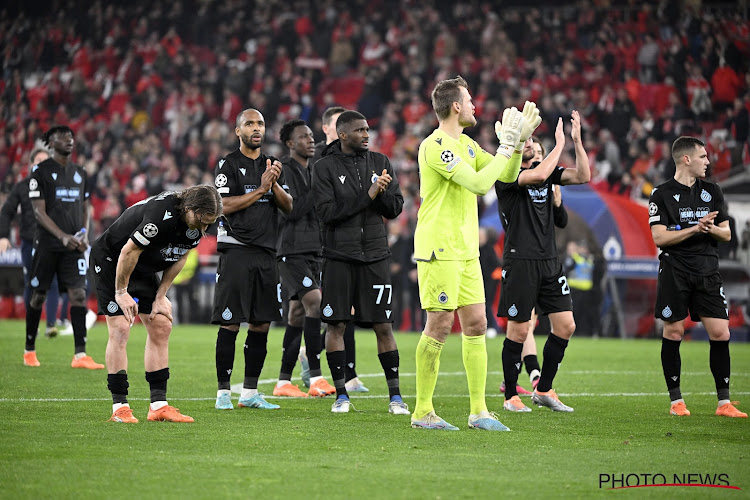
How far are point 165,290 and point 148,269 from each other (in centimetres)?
21

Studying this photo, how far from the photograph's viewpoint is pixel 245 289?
8789mm

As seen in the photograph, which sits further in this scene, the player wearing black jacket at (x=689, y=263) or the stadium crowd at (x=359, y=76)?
the stadium crowd at (x=359, y=76)

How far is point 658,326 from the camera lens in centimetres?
1953

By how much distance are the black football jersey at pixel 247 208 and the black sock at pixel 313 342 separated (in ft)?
4.47

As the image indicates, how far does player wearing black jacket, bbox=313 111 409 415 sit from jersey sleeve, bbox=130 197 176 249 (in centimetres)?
170

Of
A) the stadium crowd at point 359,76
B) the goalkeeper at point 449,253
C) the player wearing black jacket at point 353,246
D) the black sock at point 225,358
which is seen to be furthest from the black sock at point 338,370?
the stadium crowd at point 359,76

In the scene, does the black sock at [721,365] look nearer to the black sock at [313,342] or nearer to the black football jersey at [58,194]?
the black sock at [313,342]

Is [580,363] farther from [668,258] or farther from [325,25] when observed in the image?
[325,25]

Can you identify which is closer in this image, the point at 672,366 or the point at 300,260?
the point at 672,366

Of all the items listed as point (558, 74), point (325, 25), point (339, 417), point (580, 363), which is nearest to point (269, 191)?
point (339, 417)

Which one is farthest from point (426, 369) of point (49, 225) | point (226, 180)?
point (49, 225)

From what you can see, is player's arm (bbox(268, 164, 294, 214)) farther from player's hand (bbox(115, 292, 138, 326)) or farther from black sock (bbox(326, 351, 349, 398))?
player's hand (bbox(115, 292, 138, 326))

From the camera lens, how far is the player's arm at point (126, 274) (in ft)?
24.1

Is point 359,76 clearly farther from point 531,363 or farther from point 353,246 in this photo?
point 353,246
